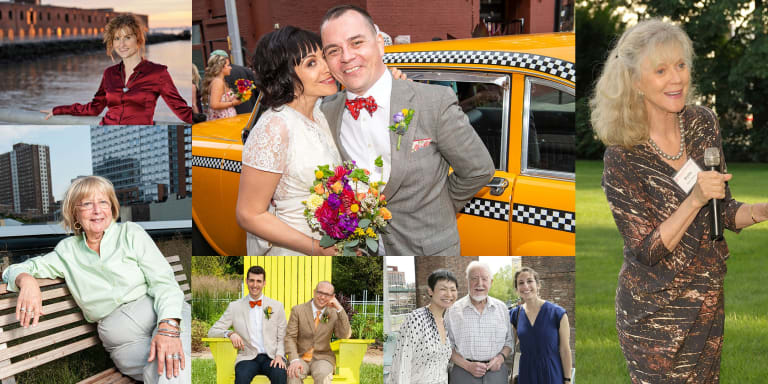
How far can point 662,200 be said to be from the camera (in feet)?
8.20

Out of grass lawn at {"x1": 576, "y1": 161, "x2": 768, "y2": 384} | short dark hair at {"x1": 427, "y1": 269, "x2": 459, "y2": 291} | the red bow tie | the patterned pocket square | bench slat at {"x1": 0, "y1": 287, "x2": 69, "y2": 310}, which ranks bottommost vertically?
grass lawn at {"x1": 576, "y1": 161, "x2": 768, "y2": 384}

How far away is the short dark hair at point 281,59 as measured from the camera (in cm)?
284

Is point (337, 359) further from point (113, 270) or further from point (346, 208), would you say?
point (113, 270)

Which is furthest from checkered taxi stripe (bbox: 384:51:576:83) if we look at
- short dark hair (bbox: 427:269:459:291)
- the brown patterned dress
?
short dark hair (bbox: 427:269:459:291)

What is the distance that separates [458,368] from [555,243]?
0.66 m

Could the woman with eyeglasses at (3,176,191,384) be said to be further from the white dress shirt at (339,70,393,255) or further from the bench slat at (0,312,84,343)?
the white dress shirt at (339,70,393,255)

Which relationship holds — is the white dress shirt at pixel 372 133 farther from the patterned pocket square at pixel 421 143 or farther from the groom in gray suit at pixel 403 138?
the patterned pocket square at pixel 421 143

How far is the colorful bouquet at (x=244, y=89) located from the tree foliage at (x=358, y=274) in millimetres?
940

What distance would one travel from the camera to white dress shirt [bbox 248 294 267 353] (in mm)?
3172

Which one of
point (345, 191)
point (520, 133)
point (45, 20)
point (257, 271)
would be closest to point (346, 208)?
point (345, 191)

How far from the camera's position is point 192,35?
3.46 m

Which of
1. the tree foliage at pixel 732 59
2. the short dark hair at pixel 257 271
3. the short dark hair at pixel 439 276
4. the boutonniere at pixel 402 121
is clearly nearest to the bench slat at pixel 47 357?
the short dark hair at pixel 257 271

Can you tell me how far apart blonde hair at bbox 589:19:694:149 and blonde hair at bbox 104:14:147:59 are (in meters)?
2.12

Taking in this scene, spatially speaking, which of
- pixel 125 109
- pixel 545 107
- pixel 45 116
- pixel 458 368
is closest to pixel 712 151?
pixel 545 107
